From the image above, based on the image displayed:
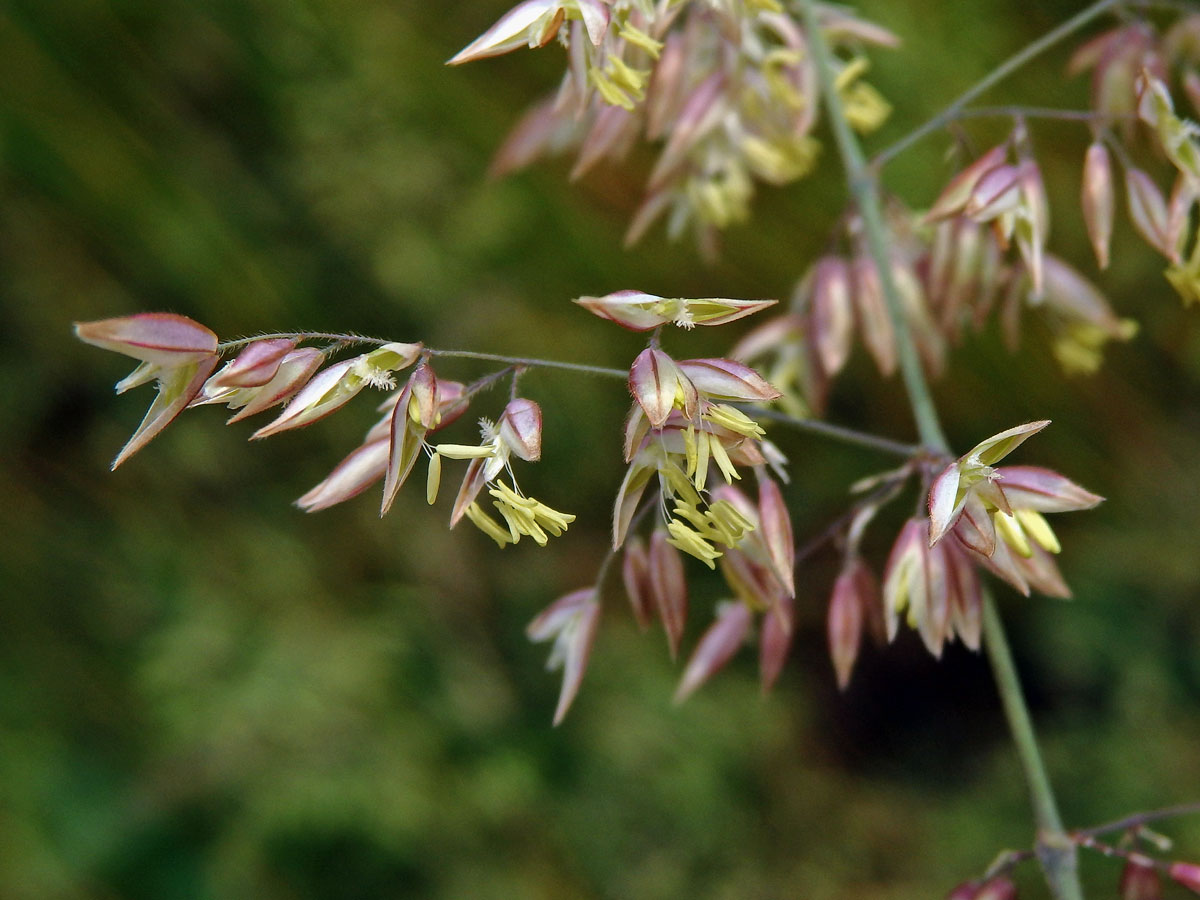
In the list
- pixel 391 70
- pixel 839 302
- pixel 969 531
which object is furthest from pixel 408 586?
pixel 969 531

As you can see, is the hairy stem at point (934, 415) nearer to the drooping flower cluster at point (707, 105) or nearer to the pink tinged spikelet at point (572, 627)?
the drooping flower cluster at point (707, 105)

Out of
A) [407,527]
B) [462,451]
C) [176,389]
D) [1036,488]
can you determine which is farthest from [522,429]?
[407,527]

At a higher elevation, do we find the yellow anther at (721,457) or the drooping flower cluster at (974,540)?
the yellow anther at (721,457)

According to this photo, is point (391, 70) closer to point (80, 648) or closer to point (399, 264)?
Answer: point (399, 264)

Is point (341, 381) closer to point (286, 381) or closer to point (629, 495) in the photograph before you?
point (286, 381)

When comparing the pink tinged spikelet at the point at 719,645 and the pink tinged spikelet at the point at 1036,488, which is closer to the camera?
the pink tinged spikelet at the point at 1036,488

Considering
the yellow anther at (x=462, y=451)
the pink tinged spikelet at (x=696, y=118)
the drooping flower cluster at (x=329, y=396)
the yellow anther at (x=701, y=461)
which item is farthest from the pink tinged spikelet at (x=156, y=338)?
the pink tinged spikelet at (x=696, y=118)

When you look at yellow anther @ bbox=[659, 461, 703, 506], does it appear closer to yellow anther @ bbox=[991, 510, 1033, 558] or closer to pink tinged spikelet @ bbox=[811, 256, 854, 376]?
yellow anther @ bbox=[991, 510, 1033, 558]
